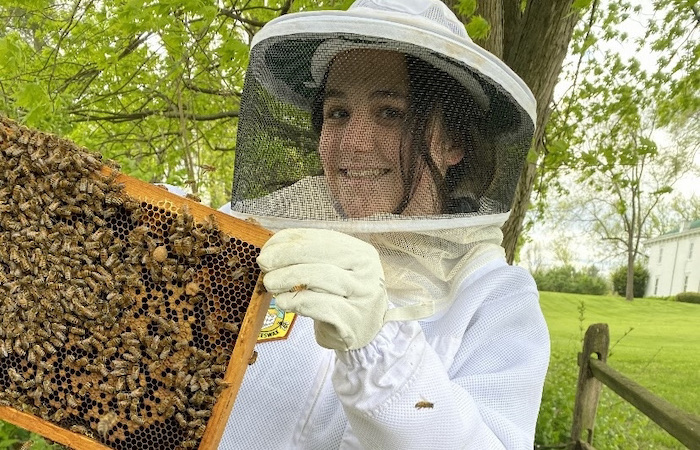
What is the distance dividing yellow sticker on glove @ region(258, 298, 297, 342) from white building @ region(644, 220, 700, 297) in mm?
32936

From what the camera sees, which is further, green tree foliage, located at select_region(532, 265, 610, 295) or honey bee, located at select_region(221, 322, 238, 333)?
green tree foliage, located at select_region(532, 265, 610, 295)

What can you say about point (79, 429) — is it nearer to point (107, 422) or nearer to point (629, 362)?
point (107, 422)

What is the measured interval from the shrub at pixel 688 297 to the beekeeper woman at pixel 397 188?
30.1 m

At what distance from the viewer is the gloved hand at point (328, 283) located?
4.56ft

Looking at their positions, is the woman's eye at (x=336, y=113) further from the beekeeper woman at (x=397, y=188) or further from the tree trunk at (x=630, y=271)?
the tree trunk at (x=630, y=271)

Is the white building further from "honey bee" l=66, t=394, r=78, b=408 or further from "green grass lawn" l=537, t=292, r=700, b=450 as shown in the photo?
"honey bee" l=66, t=394, r=78, b=408

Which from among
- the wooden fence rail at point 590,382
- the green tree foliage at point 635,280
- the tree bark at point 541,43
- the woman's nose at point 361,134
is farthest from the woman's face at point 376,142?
the green tree foliage at point 635,280

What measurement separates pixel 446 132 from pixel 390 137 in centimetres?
22

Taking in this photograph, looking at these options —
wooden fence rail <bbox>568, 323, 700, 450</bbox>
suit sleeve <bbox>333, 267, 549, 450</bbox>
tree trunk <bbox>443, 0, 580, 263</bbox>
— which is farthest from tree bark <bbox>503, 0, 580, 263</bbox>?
wooden fence rail <bbox>568, 323, 700, 450</bbox>

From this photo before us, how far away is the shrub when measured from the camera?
1094 inches

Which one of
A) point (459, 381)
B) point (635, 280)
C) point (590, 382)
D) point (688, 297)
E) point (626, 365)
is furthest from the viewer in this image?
point (635, 280)

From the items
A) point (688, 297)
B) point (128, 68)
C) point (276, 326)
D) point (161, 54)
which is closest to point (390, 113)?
point (276, 326)

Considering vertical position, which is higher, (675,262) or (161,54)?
(675,262)

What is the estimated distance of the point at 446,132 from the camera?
221 centimetres
